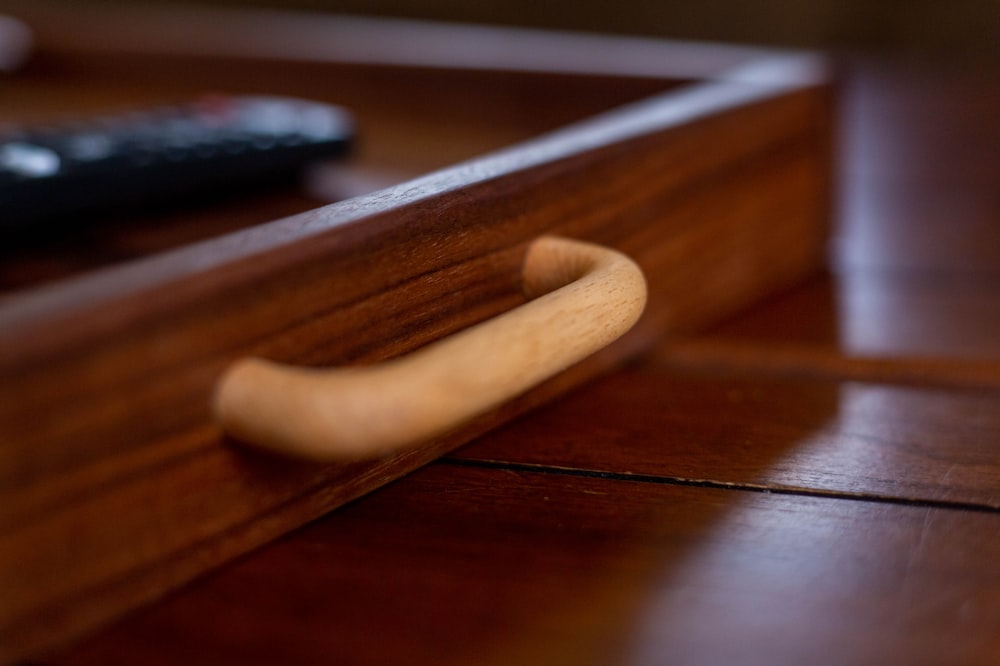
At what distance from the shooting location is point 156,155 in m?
0.51

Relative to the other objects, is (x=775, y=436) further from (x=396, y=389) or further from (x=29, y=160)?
(x=29, y=160)

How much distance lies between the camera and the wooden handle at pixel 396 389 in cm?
23

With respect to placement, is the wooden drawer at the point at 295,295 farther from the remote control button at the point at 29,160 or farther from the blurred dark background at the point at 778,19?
the blurred dark background at the point at 778,19

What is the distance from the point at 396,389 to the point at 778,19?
5.32ft

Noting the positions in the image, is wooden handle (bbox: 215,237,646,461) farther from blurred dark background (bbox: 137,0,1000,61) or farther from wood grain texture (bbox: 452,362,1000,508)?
blurred dark background (bbox: 137,0,1000,61)

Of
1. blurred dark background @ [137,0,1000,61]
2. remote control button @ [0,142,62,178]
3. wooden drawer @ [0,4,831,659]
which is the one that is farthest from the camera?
blurred dark background @ [137,0,1000,61]

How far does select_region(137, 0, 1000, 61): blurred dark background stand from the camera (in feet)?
5.37

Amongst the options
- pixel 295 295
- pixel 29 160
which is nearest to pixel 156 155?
pixel 29 160

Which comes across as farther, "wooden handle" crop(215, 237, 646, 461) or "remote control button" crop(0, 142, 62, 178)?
"remote control button" crop(0, 142, 62, 178)

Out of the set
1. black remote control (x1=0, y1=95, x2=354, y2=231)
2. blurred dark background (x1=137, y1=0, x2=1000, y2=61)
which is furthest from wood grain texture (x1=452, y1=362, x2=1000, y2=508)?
blurred dark background (x1=137, y1=0, x2=1000, y2=61)

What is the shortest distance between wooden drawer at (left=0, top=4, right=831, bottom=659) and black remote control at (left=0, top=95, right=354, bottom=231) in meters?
0.02

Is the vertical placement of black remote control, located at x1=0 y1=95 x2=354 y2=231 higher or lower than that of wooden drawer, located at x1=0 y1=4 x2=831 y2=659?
higher

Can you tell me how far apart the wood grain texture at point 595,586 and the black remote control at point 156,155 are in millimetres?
248

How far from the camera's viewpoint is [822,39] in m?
1.69
